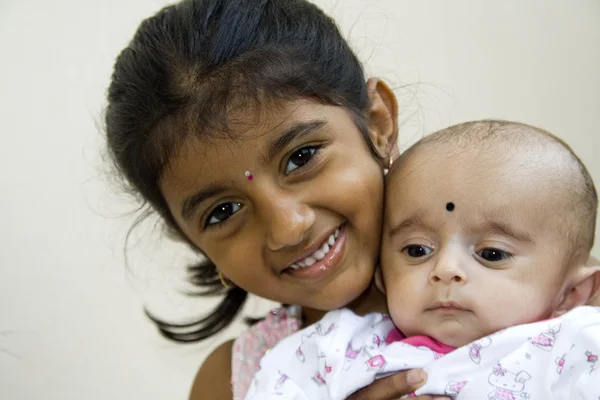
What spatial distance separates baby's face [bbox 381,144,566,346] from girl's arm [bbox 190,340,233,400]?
0.48 metres

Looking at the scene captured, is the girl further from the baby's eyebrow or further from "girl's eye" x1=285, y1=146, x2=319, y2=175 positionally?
the baby's eyebrow

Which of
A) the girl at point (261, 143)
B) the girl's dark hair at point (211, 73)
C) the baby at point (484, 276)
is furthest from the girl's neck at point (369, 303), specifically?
the girl's dark hair at point (211, 73)

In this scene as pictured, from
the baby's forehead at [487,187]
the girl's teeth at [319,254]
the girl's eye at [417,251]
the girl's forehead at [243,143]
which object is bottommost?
the girl's teeth at [319,254]

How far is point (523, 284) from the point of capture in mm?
734

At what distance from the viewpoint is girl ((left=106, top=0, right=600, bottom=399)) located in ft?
2.68

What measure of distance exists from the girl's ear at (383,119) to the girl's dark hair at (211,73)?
3cm

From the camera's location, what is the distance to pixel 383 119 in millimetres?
1013

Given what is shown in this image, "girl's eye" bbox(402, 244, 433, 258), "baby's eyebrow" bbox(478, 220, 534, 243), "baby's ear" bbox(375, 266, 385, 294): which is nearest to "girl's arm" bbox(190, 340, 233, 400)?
"baby's ear" bbox(375, 266, 385, 294)

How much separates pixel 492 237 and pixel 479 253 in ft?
0.08

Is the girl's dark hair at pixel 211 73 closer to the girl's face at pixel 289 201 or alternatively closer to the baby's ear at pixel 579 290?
the girl's face at pixel 289 201

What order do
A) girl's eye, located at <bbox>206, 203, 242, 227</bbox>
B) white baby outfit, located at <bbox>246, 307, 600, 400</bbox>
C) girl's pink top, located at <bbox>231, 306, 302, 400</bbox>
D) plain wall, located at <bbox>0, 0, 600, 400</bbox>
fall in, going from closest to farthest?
white baby outfit, located at <bbox>246, 307, 600, 400</bbox> → girl's eye, located at <bbox>206, 203, 242, 227</bbox> → girl's pink top, located at <bbox>231, 306, 302, 400</bbox> → plain wall, located at <bbox>0, 0, 600, 400</bbox>

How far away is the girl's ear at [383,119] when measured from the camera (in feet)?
3.22

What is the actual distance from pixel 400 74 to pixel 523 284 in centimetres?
105

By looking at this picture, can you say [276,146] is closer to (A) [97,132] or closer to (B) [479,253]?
(B) [479,253]
